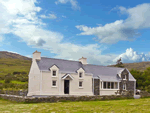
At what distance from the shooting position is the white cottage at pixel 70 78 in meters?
33.5

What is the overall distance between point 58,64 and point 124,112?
22.7 m

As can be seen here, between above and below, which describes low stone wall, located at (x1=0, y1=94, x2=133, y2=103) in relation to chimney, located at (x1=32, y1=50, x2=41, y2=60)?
below

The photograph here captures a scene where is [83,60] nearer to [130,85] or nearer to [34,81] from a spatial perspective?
[34,81]

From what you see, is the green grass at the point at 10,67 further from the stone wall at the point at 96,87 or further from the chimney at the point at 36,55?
the stone wall at the point at 96,87

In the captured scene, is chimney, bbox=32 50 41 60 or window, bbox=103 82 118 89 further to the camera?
window, bbox=103 82 118 89

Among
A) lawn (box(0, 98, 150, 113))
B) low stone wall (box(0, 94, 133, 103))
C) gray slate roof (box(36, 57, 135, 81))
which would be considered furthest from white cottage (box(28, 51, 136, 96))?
lawn (box(0, 98, 150, 113))

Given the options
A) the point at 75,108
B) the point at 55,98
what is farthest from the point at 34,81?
the point at 75,108

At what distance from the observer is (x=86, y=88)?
38156 millimetres

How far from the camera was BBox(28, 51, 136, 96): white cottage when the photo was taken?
33531 mm

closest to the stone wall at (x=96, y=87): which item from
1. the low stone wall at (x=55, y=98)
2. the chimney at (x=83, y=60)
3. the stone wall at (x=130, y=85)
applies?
the chimney at (x=83, y=60)

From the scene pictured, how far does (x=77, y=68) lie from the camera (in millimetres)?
38938

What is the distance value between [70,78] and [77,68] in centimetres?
391

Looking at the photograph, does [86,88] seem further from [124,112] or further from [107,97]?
[124,112]

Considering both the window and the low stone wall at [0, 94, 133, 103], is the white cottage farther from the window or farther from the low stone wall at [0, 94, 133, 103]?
the low stone wall at [0, 94, 133, 103]
